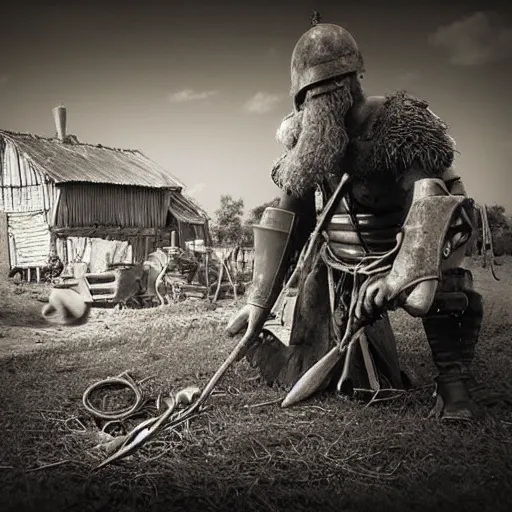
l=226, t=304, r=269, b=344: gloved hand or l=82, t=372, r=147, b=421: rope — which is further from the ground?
l=226, t=304, r=269, b=344: gloved hand

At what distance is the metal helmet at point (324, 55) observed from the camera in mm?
1899

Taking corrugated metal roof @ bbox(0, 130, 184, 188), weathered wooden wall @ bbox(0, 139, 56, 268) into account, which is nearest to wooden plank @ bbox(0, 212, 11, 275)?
weathered wooden wall @ bbox(0, 139, 56, 268)

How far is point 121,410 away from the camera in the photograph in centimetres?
212

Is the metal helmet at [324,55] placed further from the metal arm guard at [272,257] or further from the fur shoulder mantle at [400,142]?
the metal arm guard at [272,257]

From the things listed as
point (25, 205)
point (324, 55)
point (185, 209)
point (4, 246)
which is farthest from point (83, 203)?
point (324, 55)

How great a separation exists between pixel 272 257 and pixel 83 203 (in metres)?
5.23

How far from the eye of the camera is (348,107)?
76.4 inches

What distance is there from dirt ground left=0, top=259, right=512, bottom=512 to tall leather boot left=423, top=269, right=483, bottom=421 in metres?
0.12

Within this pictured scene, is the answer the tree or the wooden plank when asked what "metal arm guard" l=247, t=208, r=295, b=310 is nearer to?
the tree

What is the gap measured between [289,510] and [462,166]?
2119 millimetres

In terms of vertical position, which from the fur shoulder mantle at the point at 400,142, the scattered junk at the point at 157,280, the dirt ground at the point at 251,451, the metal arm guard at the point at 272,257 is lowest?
the dirt ground at the point at 251,451

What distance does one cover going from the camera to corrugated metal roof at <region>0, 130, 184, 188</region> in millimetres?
5953

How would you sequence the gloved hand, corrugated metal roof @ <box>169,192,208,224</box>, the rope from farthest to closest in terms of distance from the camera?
corrugated metal roof @ <box>169,192,208,224</box>, the gloved hand, the rope

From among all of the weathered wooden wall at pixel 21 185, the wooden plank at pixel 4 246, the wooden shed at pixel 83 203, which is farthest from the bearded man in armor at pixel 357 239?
the weathered wooden wall at pixel 21 185
